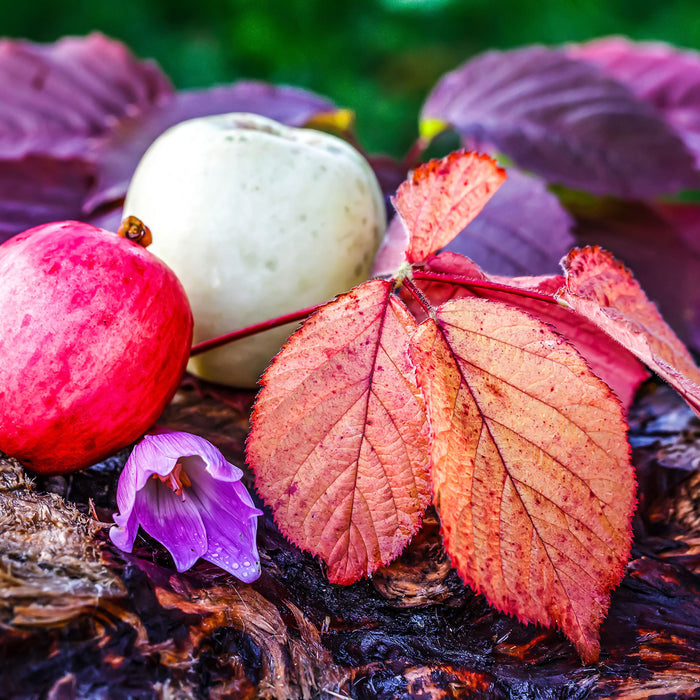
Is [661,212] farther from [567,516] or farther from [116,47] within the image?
[116,47]

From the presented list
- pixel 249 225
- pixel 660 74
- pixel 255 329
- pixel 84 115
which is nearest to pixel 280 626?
pixel 255 329

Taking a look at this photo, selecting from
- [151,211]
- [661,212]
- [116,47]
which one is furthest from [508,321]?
[116,47]

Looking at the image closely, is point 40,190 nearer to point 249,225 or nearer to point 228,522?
point 249,225

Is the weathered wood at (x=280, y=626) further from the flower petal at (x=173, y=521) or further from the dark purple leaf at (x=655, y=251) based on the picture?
the dark purple leaf at (x=655, y=251)

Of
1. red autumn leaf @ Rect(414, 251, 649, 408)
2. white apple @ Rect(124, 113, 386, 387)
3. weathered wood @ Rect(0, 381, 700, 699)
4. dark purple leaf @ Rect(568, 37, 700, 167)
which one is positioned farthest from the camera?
dark purple leaf @ Rect(568, 37, 700, 167)

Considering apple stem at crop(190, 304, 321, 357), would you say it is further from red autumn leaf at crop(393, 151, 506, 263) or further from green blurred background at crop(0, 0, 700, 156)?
green blurred background at crop(0, 0, 700, 156)

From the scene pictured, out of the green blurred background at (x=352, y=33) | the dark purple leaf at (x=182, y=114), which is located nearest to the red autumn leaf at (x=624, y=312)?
the dark purple leaf at (x=182, y=114)

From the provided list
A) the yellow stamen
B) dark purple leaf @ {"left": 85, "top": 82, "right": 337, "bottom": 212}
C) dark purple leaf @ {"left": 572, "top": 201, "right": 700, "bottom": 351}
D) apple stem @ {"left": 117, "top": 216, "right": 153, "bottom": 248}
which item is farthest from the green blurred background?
the yellow stamen
